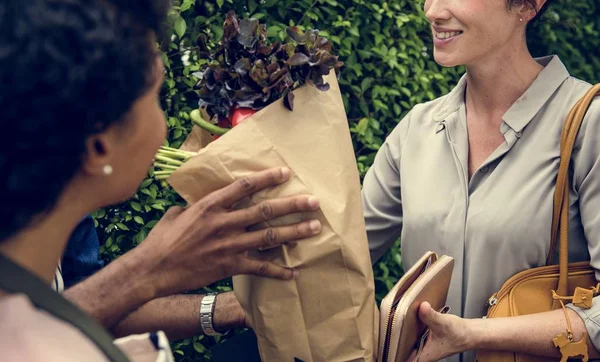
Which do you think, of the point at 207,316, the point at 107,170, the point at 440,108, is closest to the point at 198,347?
the point at 207,316

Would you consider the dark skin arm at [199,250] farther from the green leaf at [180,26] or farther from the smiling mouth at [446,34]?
the green leaf at [180,26]

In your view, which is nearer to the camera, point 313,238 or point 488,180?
point 313,238

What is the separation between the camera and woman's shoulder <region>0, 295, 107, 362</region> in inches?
42.5

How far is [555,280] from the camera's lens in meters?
2.16

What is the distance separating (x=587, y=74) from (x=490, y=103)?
2.91 meters

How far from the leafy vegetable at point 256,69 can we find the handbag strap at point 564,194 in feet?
2.44

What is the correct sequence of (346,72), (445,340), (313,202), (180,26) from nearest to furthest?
(313,202)
(445,340)
(180,26)
(346,72)

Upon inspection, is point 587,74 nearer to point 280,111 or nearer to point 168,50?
point 168,50

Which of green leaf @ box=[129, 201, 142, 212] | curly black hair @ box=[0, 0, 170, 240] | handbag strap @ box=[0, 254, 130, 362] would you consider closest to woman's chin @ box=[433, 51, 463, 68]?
green leaf @ box=[129, 201, 142, 212]

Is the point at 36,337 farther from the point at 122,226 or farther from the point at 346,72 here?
the point at 346,72

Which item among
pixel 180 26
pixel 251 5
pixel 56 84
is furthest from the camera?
pixel 251 5

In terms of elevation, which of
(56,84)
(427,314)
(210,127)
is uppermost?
(56,84)

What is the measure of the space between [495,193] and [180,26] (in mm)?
1279

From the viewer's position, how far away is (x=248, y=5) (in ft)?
10.2
